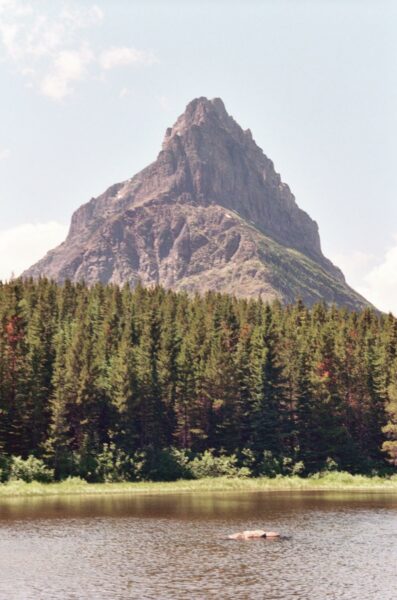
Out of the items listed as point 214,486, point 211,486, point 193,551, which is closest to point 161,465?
point 211,486

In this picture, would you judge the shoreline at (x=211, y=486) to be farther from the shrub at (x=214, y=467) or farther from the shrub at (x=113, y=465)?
the shrub at (x=113, y=465)

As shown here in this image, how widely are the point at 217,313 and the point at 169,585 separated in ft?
331

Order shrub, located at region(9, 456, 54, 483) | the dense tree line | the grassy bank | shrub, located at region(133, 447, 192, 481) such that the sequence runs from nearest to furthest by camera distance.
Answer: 1. the grassy bank
2. shrub, located at region(9, 456, 54, 483)
3. the dense tree line
4. shrub, located at region(133, 447, 192, 481)

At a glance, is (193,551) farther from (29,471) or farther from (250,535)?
(29,471)

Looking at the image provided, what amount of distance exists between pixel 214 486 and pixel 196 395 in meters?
17.8

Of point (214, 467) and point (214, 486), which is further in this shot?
point (214, 467)

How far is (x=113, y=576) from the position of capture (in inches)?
1469

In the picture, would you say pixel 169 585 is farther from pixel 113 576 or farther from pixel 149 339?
pixel 149 339

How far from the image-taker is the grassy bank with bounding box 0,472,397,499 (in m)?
82.4

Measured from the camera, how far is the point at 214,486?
93.4 metres

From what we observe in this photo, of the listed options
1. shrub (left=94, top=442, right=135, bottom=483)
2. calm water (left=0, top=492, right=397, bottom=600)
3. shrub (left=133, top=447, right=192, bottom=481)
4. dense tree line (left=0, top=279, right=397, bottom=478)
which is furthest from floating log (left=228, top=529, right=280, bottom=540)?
shrub (left=133, top=447, right=192, bottom=481)

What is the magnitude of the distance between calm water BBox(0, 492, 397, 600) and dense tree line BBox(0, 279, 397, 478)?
25158 millimetres

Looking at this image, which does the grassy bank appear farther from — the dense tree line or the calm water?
the calm water

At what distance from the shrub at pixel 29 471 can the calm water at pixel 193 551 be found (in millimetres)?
14337
